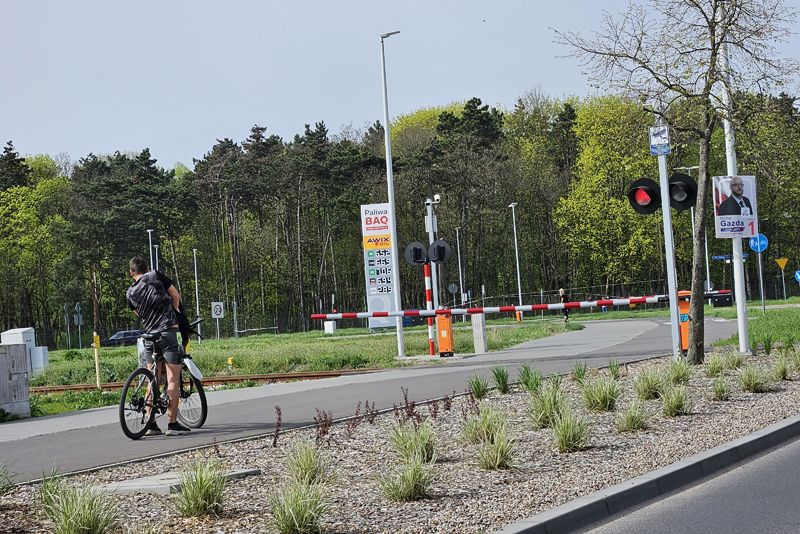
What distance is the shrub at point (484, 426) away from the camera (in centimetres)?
990

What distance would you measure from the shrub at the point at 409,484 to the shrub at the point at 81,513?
6.25ft

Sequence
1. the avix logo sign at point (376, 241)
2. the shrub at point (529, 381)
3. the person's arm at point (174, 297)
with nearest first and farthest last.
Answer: the person's arm at point (174, 297)
the shrub at point (529, 381)
the avix logo sign at point (376, 241)

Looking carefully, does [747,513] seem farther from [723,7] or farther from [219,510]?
[723,7]

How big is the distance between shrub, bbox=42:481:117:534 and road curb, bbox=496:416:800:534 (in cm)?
238

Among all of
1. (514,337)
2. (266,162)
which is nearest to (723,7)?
(514,337)

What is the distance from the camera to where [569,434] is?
947 cm

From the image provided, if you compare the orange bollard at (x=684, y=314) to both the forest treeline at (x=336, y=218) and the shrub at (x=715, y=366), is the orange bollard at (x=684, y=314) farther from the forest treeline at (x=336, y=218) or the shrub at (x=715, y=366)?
the forest treeline at (x=336, y=218)

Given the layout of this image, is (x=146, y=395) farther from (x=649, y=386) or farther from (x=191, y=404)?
(x=649, y=386)

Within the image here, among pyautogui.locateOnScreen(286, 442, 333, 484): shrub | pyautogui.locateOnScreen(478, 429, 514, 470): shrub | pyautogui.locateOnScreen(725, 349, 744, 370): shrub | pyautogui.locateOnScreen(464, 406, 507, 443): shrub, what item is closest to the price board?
pyautogui.locateOnScreen(725, 349, 744, 370): shrub

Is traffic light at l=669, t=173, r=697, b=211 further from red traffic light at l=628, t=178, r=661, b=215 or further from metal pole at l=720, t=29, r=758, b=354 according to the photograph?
metal pole at l=720, t=29, r=758, b=354

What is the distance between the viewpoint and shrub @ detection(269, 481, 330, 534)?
6480 millimetres

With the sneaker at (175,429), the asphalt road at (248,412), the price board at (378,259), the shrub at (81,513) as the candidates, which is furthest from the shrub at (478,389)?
the price board at (378,259)

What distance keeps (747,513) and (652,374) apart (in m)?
6.27

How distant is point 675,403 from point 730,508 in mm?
4037
